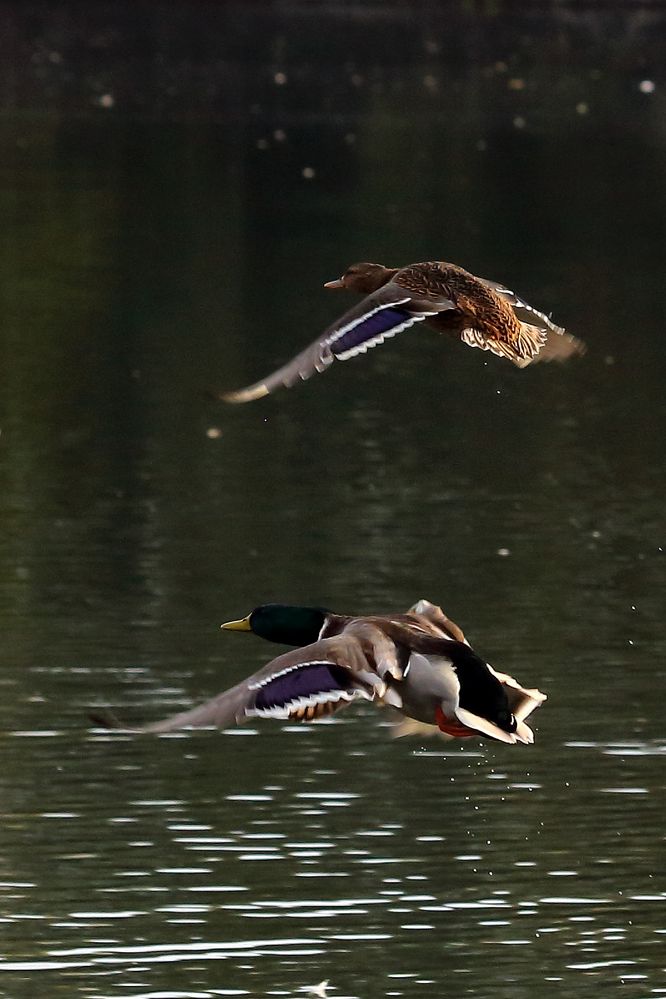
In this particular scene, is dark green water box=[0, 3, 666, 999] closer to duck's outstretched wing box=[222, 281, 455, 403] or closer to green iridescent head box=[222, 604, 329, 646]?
green iridescent head box=[222, 604, 329, 646]

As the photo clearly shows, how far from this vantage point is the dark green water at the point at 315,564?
29.5 ft

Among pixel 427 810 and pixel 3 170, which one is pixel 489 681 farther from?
pixel 3 170

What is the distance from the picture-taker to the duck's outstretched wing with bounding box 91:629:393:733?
7715 millimetres

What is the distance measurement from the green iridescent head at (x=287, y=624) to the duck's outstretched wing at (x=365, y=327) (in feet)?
2.17

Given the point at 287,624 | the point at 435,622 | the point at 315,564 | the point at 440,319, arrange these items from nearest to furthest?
1. the point at 435,622
2. the point at 287,624
3. the point at 440,319
4. the point at 315,564

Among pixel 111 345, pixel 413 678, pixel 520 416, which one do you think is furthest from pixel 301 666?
pixel 111 345

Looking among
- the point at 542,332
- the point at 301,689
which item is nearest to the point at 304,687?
the point at 301,689

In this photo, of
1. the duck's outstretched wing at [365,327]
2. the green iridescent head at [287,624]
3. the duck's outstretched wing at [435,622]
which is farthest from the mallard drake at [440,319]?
the duck's outstretched wing at [435,622]

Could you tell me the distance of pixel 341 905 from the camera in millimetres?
9141

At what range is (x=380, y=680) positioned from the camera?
7992 millimetres

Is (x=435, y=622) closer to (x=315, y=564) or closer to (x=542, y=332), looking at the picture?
(x=542, y=332)

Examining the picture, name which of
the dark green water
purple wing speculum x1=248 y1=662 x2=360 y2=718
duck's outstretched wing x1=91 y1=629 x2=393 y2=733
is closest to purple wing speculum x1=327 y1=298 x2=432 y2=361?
duck's outstretched wing x1=91 y1=629 x2=393 y2=733

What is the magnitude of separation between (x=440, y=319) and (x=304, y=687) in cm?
219

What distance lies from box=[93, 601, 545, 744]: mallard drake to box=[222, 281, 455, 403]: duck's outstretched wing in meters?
0.75
